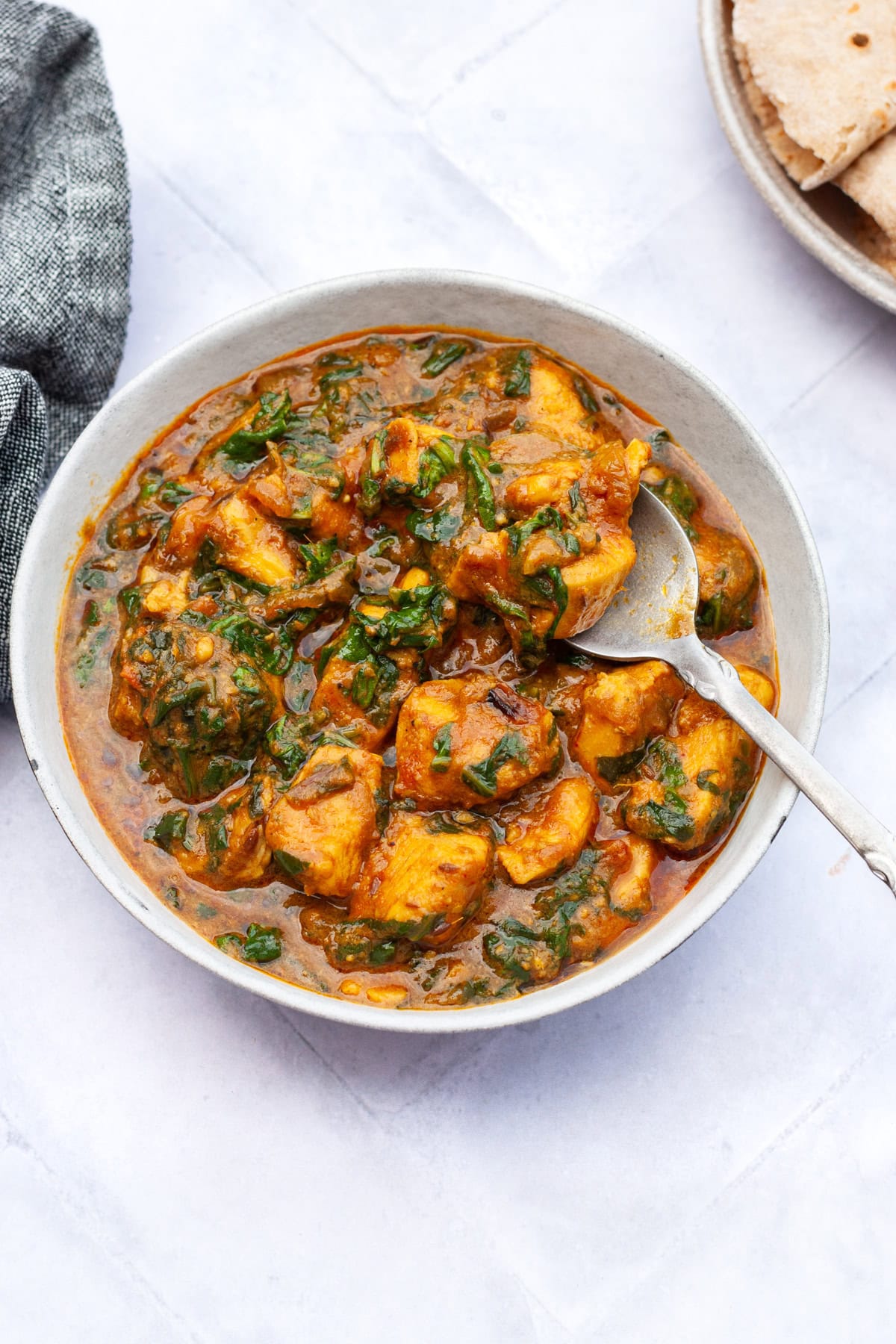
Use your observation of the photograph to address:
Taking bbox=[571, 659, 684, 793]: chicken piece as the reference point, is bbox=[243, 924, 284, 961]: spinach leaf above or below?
below

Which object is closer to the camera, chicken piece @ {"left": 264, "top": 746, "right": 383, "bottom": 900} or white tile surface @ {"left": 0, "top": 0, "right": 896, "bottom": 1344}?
chicken piece @ {"left": 264, "top": 746, "right": 383, "bottom": 900}

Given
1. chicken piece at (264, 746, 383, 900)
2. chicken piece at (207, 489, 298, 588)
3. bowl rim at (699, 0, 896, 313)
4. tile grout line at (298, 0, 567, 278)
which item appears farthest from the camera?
tile grout line at (298, 0, 567, 278)

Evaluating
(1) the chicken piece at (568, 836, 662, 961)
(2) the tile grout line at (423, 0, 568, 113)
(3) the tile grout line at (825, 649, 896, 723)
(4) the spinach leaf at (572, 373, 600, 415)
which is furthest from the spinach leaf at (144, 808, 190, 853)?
(2) the tile grout line at (423, 0, 568, 113)

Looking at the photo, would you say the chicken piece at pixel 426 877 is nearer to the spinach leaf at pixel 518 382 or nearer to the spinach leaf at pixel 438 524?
the spinach leaf at pixel 438 524

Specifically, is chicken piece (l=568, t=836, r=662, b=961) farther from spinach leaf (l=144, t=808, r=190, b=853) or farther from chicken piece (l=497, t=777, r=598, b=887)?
spinach leaf (l=144, t=808, r=190, b=853)

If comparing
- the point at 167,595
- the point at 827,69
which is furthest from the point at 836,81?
the point at 167,595

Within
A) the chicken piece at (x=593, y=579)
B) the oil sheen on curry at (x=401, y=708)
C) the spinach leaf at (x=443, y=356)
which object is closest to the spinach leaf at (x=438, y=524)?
the oil sheen on curry at (x=401, y=708)
